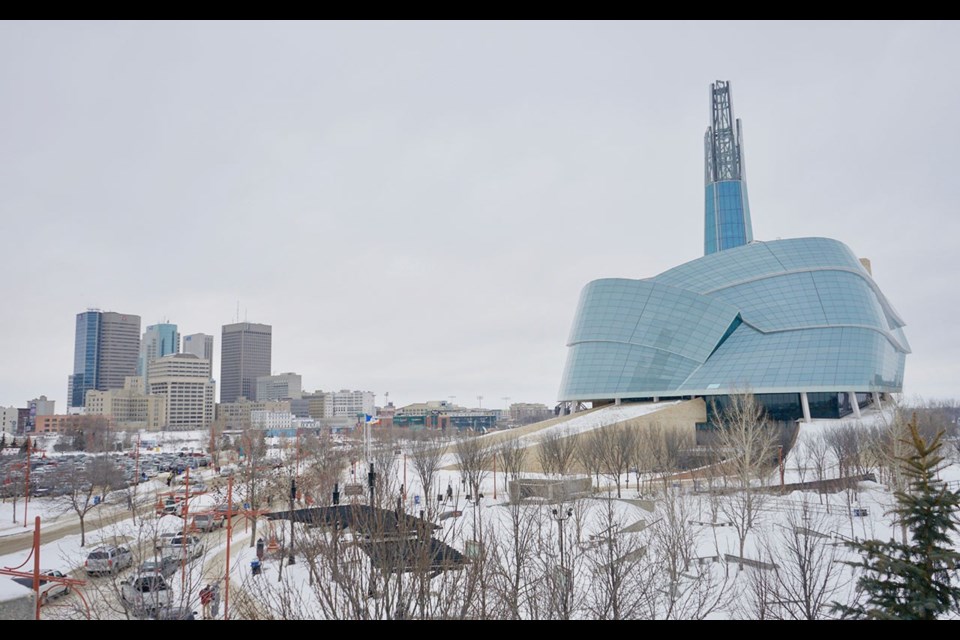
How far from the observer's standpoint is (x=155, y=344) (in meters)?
151

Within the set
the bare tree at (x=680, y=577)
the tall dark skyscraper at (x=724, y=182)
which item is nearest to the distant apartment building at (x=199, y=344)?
the tall dark skyscraper at (x=724, y=182)

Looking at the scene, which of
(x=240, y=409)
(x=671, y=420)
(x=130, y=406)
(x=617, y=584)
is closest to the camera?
(x=617, y=584)

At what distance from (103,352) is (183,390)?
1492 cm

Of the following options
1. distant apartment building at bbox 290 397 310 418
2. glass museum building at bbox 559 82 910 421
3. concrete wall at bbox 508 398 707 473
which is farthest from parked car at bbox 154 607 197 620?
distant apartment building at bbox 290 397 310 418

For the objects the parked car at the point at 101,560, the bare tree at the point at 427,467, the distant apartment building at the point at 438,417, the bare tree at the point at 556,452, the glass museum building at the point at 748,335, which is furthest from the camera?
the distant apartment building at the point at 438,417

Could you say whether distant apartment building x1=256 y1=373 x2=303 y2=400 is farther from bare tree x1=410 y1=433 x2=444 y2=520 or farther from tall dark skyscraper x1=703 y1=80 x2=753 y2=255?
bare tree x1=410 y1=433 x2=444 y2=520

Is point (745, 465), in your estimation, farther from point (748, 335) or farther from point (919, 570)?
point (748, 335)

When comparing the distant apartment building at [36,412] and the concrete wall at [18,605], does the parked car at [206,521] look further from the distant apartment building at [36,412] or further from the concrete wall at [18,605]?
the distant apartment building at [36,412]

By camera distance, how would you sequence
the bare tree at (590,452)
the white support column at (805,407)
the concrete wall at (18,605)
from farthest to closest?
the white support column at (805,407) < the bare tree at (590,452) < the concrete wall at (18,605)

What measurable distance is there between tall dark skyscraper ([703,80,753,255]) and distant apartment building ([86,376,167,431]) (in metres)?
97.4


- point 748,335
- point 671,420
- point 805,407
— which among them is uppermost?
point 748,335

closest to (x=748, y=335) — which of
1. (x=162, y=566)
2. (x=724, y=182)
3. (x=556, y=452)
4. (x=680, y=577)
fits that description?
(x=556, y=452)

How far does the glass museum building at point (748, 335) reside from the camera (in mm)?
54688

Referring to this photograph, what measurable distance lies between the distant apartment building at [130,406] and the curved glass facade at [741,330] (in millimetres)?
76798
